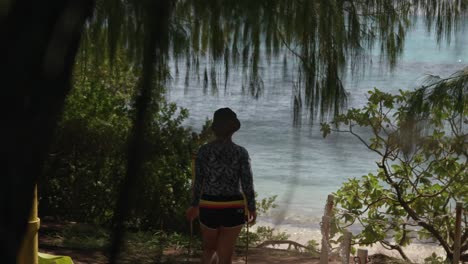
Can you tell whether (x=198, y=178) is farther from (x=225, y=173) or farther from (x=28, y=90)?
(x=28, y=90)

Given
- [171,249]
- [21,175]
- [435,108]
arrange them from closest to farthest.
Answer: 1. [21,175]
2. [435,108]
3. [171,249]

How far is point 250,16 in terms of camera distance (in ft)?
11.0

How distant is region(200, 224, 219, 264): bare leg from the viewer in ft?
19.4

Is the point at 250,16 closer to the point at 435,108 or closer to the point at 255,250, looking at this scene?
the point at 435,108

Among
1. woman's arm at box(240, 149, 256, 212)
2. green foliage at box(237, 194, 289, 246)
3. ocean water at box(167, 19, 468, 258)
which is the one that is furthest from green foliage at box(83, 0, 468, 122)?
green foliage at box(237, 194, 289, 246)

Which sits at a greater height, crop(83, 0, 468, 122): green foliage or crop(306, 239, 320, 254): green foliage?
crop(83, 0, 468, 122): green foliage

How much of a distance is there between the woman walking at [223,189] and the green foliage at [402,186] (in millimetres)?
2357

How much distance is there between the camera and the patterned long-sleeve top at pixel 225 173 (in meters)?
5.79

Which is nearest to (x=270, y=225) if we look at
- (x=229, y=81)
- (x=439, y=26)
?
(x=439, y=26)

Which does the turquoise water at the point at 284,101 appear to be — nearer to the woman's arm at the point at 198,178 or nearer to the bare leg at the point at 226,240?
the woman's arm at the point at 198,178

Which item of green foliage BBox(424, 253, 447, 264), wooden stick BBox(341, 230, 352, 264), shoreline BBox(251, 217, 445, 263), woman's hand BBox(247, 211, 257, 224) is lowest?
shoreline BBox(251, 217, 445, 263)

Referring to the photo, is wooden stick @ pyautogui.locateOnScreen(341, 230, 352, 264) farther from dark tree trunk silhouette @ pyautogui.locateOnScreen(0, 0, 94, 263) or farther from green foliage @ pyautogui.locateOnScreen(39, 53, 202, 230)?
dark tree trunk silhouette @ pyautogui.locateOnScreen(0, 0, 94, 263)

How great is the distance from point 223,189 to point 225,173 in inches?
4.3

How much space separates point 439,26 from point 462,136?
3900 millimetres
